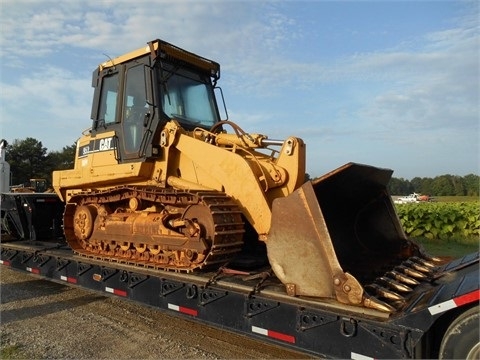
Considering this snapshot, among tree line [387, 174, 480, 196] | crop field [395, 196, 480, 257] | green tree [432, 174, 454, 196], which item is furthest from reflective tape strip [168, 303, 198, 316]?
green tree [432, 174, 454, 196]

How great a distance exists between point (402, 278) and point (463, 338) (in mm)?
1218

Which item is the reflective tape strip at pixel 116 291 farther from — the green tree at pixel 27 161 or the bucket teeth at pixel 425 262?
the green tree at pixel 27 161

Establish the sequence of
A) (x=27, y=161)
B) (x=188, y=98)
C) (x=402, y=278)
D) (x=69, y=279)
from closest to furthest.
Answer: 1. (x=402, y=278)
2. (x=69, y=279)
3. (x=188, y=98)
4. (x=27, y=161)

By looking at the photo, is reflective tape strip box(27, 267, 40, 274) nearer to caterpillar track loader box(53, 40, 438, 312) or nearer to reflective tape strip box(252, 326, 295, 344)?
caterpillar track loader box(53, 40, 438, 312)

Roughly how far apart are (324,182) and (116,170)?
3500mm

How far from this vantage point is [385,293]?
386 cm

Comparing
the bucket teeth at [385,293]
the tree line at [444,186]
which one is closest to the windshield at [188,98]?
the bucket teeth at [385,293]

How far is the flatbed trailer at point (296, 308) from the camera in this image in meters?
3.29

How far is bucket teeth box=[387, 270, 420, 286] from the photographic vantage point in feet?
14.2

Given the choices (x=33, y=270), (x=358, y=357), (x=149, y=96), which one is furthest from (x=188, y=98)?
(x=358, y=357)

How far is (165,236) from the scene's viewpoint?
18.4ft

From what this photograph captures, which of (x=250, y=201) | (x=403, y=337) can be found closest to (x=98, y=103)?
(x=250, y=201)

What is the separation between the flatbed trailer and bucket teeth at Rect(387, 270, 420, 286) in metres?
0.12

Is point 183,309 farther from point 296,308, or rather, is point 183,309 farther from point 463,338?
point 463,338
